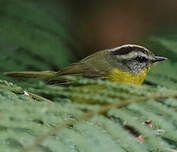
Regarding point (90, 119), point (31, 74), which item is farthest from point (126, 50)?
point (90, 119)

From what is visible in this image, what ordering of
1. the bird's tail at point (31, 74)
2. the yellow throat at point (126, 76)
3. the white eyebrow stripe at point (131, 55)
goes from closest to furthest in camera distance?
the bird's tail at point (31, 74) → the yellow throat at point (126, 76) → the white eyebrow stripe at point (131, 55)

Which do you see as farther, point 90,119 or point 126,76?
point 126,76

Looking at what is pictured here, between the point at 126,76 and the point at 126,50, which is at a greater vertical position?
the point at 126,50

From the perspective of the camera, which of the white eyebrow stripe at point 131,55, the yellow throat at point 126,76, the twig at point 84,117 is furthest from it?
the white eyebrow stripe at point 131,55

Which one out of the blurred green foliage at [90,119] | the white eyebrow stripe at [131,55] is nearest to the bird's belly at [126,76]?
the white eyebrow stripe at [131,55]

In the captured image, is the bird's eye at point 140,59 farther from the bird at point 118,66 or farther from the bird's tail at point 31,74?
the bird's tail at point 31,74

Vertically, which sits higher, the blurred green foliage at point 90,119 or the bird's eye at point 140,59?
the blurred green foliage at point 90,119

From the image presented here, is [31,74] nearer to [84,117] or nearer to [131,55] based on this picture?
[131,55]

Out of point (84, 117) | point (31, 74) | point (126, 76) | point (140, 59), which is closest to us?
point (84, 117)

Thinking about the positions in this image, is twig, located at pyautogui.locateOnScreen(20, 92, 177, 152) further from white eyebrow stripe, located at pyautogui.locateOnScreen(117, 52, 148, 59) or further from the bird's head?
white eyebrow stripe, located at pyautogui.locateOnScreen(117, 52, 148, 59)
